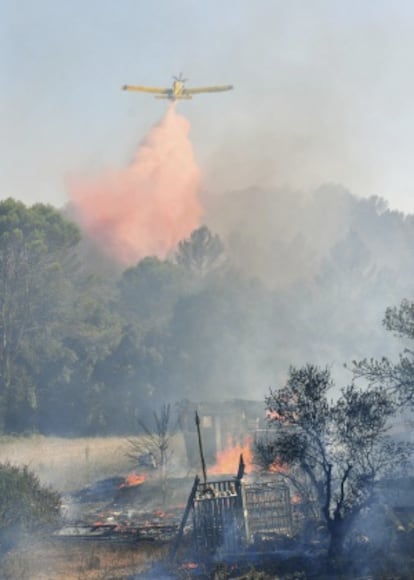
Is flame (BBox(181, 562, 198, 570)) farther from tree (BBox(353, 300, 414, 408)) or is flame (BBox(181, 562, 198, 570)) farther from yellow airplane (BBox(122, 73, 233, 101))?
yellow airplane (BBox(122, 73, 233, 101))

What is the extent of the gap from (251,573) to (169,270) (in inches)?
2577

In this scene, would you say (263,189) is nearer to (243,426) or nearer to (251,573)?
(243,426)

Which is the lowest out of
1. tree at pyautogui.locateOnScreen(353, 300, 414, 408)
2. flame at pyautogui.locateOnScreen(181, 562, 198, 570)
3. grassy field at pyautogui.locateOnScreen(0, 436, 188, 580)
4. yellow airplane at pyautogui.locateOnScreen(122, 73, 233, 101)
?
flame at pyautogui.locateOnScreen(181, 562, 198, 570)

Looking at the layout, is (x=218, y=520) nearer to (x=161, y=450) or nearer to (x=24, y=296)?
(x=161, y=450)

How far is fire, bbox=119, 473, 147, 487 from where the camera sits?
132 ft

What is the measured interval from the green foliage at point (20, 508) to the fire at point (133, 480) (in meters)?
14.0

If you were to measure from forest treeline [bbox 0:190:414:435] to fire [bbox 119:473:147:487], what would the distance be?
776 inches

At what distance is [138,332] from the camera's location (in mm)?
67312

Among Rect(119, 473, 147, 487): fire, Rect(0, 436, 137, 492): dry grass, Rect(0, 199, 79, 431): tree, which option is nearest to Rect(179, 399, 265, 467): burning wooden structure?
Rect(119, 473, 147, 487): fire

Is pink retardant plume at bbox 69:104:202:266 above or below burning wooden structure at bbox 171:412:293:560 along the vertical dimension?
above

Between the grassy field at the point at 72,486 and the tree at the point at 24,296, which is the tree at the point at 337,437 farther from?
the tree at the point at 24,296

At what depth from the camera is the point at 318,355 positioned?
7256cm

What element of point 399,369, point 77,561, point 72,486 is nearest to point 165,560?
point 77,561

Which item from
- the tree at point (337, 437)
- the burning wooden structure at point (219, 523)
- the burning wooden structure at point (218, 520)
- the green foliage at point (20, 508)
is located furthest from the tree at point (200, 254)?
the tree at point (337, 437)
